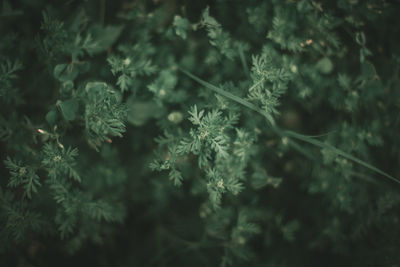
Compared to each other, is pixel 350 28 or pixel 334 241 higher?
pixel 350 28

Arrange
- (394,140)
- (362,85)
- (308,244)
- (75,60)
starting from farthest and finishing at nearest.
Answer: (308,244) < (394,140) < (362,85) < (75,60)

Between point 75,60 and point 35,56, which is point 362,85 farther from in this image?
point 35,56

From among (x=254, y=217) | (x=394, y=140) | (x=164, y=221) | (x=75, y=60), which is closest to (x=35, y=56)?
(x=75, y=60)

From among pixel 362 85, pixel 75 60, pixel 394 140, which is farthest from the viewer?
pixel 394 140

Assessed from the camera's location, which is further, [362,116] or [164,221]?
[164,221]

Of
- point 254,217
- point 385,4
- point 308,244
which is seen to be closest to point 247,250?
point 254,217

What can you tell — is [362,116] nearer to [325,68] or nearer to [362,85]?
[362,85]

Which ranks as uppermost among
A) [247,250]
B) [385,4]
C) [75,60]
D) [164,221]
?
[385,4]
